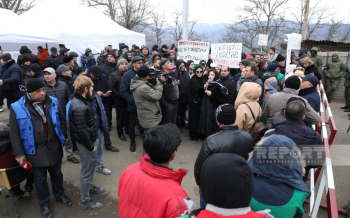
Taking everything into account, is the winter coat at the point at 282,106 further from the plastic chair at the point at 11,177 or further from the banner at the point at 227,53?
the plastic chair at the point at 11,177

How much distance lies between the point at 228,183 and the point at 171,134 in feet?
2.38

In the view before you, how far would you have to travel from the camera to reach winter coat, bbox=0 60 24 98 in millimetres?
5322

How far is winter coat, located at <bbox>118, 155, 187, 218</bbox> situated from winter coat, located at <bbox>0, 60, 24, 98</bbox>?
4905 millimetres

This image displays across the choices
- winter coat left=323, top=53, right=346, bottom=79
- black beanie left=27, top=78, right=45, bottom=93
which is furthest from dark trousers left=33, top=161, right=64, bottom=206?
winter coat left=323, top=53, right=346, bottom=79

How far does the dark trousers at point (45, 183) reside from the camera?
3150 mm

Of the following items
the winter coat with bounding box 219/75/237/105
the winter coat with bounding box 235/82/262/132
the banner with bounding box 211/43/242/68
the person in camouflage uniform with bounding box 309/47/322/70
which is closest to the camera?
the winter coat with bounding box 235/82/262/132

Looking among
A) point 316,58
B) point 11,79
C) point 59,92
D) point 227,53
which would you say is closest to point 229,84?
point 227,53

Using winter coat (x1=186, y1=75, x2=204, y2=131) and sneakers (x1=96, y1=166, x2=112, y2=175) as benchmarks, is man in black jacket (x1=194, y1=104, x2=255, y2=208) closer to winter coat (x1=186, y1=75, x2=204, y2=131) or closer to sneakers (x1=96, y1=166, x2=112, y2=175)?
sneakers (x1=96, y1=166, x2=112, y2=175)

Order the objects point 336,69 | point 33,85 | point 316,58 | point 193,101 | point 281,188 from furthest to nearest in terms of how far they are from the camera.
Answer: point 316,58, point 336,69, point 193,101, point 33,85, point 281,188

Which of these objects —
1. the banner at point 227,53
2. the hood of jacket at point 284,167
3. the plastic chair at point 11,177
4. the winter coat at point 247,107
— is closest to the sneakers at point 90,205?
the plastic chair at point 11,177

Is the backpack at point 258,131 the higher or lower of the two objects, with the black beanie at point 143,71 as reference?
lower

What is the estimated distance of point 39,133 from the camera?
304 cm

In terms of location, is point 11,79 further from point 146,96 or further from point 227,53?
point 227,53

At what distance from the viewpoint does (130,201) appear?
1666 mm
